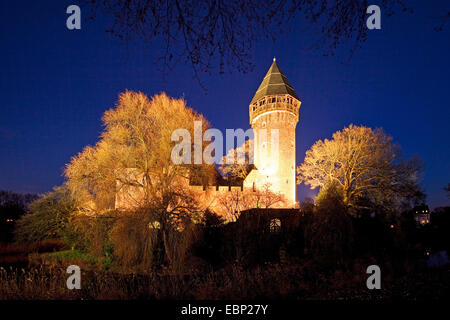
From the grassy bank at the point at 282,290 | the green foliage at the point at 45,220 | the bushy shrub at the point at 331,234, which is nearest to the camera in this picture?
the grassy bank at the point at 282,290

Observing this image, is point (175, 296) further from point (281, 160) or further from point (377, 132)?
point (281, 160)

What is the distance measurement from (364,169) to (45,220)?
24.1 meters

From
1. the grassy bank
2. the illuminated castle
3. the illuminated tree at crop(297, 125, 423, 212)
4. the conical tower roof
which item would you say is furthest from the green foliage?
the conical tower roof

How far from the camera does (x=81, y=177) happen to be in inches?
544

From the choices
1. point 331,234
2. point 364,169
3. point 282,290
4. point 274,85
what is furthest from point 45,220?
point 274,85

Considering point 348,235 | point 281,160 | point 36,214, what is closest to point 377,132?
point 281,160

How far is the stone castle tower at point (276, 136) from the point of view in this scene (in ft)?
100

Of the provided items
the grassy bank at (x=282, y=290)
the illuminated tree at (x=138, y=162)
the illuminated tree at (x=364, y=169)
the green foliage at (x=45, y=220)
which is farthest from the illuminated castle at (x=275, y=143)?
the grassy bank at (x=282, y=290)

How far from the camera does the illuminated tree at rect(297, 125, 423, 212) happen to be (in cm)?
2053

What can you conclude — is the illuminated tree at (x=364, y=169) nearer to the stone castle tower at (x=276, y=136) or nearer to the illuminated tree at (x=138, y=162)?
the stone castle tower at (x=276, y=136)

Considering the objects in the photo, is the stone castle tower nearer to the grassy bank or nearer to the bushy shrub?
the bushy shrub

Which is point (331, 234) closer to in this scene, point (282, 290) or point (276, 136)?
point (282, 290)

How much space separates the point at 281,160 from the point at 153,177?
62.7ft

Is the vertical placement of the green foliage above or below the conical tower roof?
below
